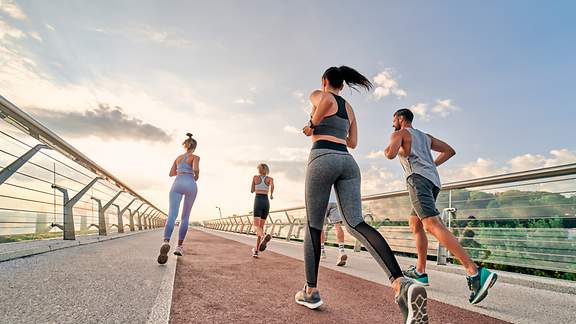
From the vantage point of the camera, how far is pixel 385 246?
223cm

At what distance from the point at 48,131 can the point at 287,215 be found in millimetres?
10300

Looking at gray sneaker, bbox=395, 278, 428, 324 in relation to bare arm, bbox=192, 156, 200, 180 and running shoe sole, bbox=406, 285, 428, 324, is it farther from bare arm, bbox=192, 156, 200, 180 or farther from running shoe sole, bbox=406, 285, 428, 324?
bare arm, bbox=192, 156, 200, 180

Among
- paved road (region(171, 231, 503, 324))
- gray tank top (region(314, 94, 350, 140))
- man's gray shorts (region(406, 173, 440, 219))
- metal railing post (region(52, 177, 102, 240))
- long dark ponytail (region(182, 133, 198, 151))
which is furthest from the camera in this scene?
metal railing post (region(52, 177, 102, 240))

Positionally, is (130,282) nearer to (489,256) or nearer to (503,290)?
(503,290)

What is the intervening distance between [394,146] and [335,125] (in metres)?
1.09

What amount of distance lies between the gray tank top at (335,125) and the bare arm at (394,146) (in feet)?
3.06

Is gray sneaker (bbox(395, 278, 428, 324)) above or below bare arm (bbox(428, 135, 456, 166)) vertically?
below

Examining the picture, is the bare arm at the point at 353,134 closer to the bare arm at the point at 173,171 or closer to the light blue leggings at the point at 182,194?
the light blue leggings at the point at 182,194

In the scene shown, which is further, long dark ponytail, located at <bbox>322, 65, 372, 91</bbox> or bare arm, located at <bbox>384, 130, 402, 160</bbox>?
bare arm, located at <bbox>384, 130, 402, 160</bbox>

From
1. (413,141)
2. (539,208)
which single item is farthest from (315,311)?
(539,208)

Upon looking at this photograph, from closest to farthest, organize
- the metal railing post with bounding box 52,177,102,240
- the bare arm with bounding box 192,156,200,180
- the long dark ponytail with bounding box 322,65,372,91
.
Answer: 1. the long dark ponytail with bounding box 322,65,372,91
2. the bare arm with bounding box 192,156,200,180
3. the metal railing post with bounding box 52,177,102,240

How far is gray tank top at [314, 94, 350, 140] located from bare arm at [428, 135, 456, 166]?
1.59 m

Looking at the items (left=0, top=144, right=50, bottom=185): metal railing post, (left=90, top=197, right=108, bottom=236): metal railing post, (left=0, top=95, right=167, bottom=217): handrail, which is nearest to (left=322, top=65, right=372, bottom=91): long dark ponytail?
(left=0, top=95, right=167, bottom=217): handrail

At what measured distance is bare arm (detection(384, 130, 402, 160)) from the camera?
3.40 meters
